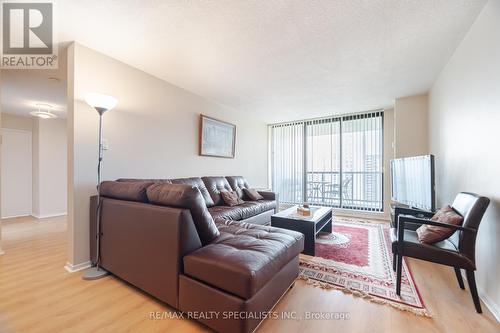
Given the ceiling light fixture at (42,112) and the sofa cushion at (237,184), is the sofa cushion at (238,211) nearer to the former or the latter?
the sofa cushion at (237,184)

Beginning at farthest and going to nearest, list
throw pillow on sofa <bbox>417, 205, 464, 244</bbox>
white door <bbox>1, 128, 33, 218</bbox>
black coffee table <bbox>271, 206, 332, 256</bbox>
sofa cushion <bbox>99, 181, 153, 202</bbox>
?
white door <bbox>1, 128, 33, 218</bbox> < black coffee table <bbox>271, 206, 332, 256</bbox> < sofa cushion <bbox>99, 181, 153, 202</bbox> < throw pillow on sofa <bbox>417, 205, 464, 244</bbox>

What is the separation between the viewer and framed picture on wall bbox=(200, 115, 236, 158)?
3760mm

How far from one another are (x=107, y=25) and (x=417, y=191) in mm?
3605

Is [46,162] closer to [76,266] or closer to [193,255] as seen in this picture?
[76,266]

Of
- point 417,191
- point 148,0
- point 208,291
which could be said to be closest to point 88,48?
point 148,0

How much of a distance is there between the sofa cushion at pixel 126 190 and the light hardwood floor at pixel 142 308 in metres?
0.78

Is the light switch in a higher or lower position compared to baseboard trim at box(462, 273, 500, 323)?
higher

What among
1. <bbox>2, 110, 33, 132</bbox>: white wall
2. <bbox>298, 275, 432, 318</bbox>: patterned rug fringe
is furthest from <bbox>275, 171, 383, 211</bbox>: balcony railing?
<bbox>2, 110, 33, 132</bbox>: white wall

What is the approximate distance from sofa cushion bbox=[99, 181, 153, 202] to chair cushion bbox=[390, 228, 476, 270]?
7.22ft

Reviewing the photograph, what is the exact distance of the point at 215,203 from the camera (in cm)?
336

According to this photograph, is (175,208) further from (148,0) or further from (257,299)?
(148,0)

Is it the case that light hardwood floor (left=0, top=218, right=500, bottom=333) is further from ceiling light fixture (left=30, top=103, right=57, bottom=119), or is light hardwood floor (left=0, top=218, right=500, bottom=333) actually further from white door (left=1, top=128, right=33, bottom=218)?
white door (left=1, top=128, right=33, bottom=218)

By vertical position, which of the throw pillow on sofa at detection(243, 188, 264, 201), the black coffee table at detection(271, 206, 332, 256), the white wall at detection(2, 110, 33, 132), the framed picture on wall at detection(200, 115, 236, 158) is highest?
the white wall at detection(2, 110, 33, 132)

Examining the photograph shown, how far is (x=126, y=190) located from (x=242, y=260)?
128 cm
